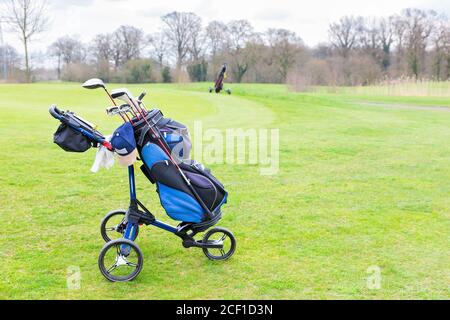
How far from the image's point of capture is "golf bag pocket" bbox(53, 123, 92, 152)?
13.9ft

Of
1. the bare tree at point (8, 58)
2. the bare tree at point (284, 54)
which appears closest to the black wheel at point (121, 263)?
the bare tree at point (8, 58)

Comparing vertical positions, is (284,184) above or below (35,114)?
below

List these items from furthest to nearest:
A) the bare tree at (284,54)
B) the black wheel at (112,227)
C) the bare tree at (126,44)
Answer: the bare tree at (284,54) < the bare tree at (126,44) < the black wheel at (112,227)

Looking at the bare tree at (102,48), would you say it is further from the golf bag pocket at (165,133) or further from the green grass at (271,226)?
the golf bag pocket at (165,133)

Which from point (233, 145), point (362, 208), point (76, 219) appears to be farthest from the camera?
point (233, 145)

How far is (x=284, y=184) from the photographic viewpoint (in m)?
7.84

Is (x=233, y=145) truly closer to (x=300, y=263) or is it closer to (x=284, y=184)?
(x=284, y=184)

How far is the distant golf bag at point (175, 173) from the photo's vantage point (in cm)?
433

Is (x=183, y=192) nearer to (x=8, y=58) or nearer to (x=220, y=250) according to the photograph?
(x=220, y=250)
